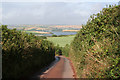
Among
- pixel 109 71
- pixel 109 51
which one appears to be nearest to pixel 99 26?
pixel 109 51

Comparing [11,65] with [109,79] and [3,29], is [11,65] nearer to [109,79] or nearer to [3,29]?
[3,29]

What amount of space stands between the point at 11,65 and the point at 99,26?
659 centimetres

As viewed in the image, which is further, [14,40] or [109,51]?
[14,40]

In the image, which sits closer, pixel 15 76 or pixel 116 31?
pixel 116 31

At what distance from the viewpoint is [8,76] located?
29.3 feet

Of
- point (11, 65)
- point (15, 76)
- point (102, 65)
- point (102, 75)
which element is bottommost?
point (15, 76)

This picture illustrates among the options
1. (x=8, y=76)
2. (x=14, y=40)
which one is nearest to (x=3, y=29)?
(x=14, y=40)

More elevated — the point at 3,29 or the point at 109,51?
the point at 3,29

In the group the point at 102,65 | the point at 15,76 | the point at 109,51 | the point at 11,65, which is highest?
the point at 109,51

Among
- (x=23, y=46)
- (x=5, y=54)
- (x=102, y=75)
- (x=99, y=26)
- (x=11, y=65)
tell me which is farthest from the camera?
(x=23, y=46)

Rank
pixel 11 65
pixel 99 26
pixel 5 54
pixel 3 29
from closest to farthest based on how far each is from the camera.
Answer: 1. pixel 99 26
2. pixel 5 54
3. pixel 11 65
4. pixel 3 29

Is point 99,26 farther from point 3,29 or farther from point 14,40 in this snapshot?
point 3,29

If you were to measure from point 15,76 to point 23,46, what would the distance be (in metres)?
2.46

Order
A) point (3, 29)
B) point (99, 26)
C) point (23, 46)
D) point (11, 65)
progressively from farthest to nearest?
1. point (23, 46)
2. point (3, 29)
3. point (11, 65)
4. point (99, 26)
